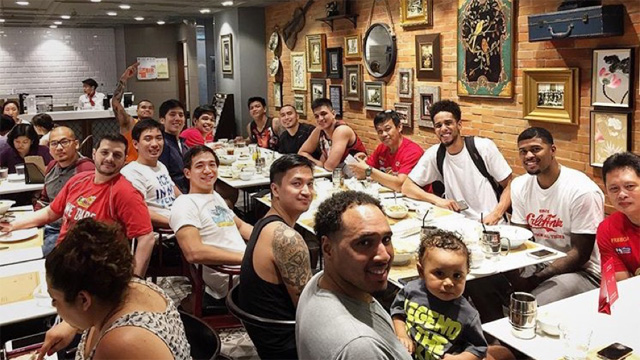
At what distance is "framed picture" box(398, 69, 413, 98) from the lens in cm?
679

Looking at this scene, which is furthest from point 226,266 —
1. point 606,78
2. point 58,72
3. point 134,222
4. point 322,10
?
point 58,72

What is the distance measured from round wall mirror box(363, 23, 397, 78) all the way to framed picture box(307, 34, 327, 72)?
115 cm

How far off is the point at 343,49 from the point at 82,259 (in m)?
6.83

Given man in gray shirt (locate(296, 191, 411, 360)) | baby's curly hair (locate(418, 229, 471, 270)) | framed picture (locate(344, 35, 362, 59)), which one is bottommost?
baby's curly hair (locate(418, 229, 471, 270))

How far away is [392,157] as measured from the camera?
523 centimetres

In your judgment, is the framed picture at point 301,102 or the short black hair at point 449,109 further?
the framed picture at point 301,102

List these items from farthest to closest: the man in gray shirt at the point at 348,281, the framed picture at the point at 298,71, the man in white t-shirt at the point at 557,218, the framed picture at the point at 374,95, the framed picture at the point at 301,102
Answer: the framed picture at the point at 301,102 < the framed picture at the point at 298,71 < the framed picture at the point at 374,95 < the man in white t-shirt at the point at 557,218 < the man in gray shirt at the point at 348,281

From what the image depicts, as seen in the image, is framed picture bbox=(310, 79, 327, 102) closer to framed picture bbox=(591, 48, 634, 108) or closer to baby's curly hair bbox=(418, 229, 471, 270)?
framed picture bbox=(591, 48, 634, 108)

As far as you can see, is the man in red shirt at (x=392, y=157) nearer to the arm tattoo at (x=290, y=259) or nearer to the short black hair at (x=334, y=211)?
the arm tattoo at (x=290, y=259)

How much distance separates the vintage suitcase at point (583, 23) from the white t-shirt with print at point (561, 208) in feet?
4.51

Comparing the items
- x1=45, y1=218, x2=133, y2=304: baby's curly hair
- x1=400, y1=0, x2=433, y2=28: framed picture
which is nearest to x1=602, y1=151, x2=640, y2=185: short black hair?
x1=45, y1=218, x2=133, y2=304: baby's curly hair

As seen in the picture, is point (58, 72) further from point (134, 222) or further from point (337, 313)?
point (337, 313)

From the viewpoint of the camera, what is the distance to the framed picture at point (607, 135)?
14.5 ft

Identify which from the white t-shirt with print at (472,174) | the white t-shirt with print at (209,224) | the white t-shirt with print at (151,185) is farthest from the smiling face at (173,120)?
the white t-shirt with print at (472,174)
